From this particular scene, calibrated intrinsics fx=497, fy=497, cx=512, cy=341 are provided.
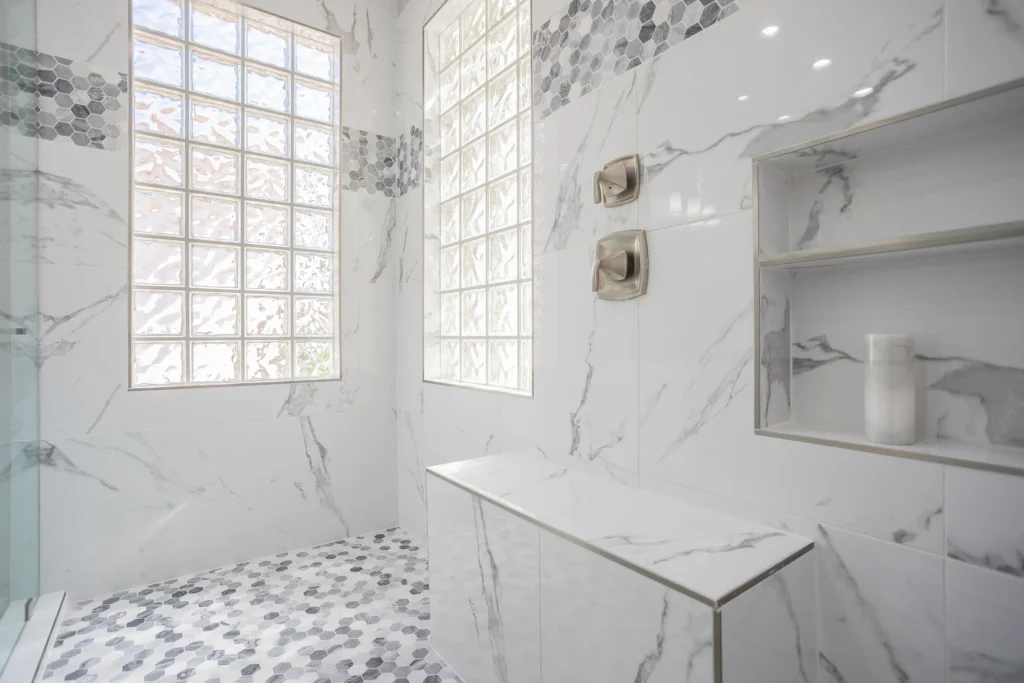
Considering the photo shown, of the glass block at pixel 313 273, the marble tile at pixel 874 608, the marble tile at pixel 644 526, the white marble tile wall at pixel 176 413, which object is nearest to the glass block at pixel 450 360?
the white marble tile wall at pixel 176 413

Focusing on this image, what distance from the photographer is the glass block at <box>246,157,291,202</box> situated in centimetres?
237

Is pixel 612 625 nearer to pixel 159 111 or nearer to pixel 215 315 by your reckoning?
pixel 215 315

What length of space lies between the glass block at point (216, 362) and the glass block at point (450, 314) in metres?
0.97

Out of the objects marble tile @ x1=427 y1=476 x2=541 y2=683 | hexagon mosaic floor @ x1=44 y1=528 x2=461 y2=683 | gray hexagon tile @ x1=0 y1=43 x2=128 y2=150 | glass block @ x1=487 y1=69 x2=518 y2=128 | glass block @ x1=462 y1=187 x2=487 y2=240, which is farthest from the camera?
glass block @ x1=462 y1=187 x2=487 y2=240

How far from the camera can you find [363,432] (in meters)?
2.63

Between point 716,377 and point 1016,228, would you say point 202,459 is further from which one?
point 1016,228

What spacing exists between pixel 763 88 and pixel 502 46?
1400mm

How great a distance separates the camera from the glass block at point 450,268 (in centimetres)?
242

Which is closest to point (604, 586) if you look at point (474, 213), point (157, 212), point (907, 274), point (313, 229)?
point (907, 274)

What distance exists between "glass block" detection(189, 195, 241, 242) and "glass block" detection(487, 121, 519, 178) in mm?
1215

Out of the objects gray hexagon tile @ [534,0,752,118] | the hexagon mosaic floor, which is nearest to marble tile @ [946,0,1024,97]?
gray hexagon tile @ [534,0,752,118]

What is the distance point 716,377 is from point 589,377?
→ 1.46ft

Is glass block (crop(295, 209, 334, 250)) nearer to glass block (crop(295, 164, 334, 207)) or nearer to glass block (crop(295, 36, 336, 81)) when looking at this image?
glass block (crop(295, 164, 334, 207))

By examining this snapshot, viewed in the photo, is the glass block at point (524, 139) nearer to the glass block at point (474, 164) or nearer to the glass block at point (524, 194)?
the glass block at point (524, 194)
